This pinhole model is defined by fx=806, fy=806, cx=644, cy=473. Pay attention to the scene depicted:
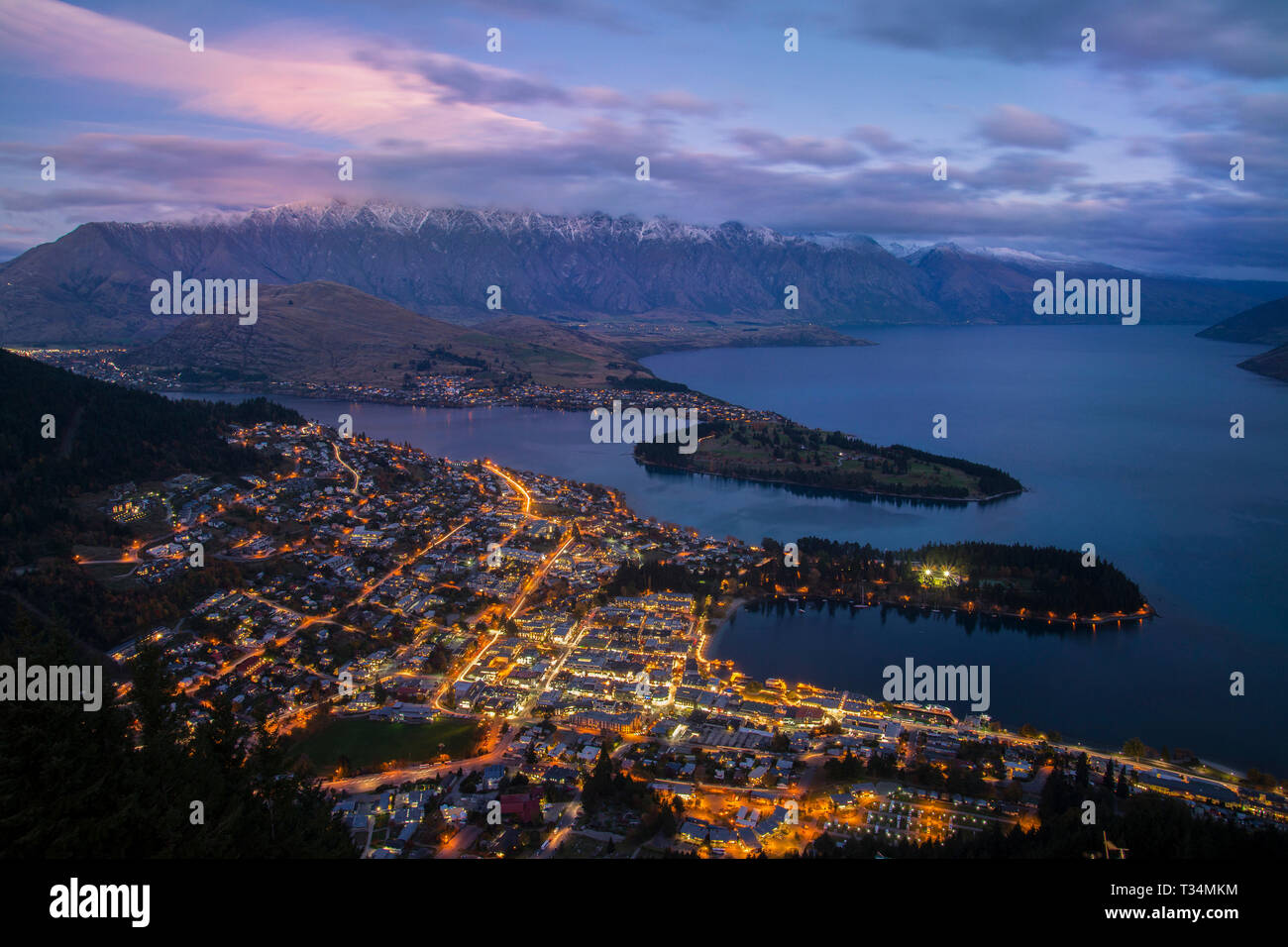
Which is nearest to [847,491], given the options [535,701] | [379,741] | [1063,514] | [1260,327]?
[1063,514]

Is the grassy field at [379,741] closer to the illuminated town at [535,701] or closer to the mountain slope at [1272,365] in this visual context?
the illuminated town at [535,701]

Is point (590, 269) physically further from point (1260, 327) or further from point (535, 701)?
point (535, 701)

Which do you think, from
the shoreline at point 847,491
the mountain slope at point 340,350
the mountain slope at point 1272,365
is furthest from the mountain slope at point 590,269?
the shoreline at point 847,491
